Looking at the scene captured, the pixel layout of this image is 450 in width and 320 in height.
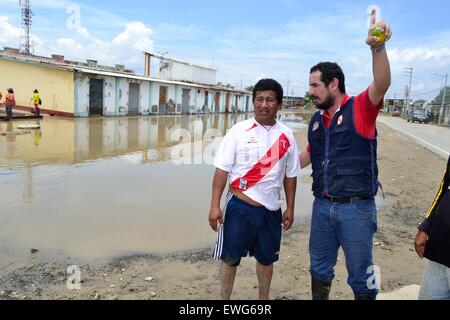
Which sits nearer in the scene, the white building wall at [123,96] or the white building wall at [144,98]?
the white building wall at [123,96]

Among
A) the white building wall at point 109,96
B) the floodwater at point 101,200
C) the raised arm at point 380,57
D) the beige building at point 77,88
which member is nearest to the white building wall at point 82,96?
the beige building at point 77,88

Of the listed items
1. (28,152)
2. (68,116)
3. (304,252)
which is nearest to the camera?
(304,252)

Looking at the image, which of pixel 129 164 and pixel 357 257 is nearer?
pixel 357 257

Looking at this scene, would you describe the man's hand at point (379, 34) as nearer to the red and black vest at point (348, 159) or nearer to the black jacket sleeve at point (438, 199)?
the red and black vest at point (348, 159)

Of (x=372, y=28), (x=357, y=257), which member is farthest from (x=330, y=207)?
(x=372, y=28)

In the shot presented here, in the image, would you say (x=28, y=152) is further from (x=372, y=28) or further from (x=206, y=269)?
(x=372, y=28)

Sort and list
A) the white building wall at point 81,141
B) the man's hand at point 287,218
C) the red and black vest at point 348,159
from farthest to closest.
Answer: the white building wall at point 81,141, the man's hand at point 287,218, the red and black vest at point 348,159

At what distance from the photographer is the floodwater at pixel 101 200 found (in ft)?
15.9

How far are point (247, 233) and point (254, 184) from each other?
390 millimetres

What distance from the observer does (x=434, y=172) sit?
37.2ft

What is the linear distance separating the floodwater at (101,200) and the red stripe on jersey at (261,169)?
81.1 inches

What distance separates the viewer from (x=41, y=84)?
79.0 feet

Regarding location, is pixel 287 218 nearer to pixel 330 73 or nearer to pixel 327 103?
pixel 327 103

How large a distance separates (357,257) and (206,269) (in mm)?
1881
